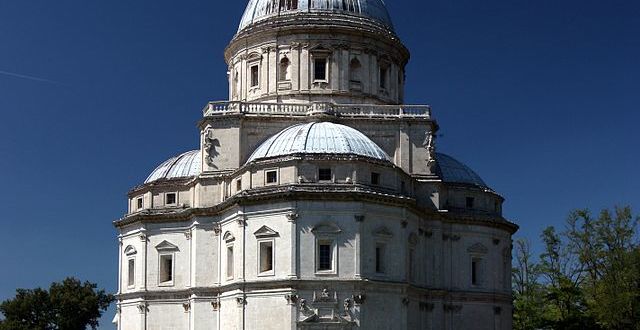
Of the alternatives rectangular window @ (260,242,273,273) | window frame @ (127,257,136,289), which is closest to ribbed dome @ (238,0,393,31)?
window frame @ (127,257,136,289)

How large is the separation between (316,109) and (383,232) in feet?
32.1

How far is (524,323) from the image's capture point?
76188mm

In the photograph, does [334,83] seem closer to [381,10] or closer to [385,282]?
[381,10]

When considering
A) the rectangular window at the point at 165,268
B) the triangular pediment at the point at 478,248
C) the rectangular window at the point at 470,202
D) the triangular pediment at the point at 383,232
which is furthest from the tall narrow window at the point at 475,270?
the rectangular window at the point at 165,268

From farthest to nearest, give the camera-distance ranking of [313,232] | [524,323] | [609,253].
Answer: [524,323], [609,253], [313,232]

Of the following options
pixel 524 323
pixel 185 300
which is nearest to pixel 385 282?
pixel 185 300

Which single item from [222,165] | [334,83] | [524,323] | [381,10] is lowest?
[524,323]

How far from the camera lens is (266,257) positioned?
52250 mm

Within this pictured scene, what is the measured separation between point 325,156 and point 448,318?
46.6 ft

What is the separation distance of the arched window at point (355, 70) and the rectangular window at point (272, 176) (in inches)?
469

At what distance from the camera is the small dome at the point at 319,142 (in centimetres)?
5269

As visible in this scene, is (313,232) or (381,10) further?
(381,10)

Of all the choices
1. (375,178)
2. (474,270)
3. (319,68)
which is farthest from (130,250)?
(474,270)

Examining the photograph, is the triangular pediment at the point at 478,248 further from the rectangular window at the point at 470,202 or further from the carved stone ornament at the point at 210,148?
the carved stone ornament at the point at 210,148
